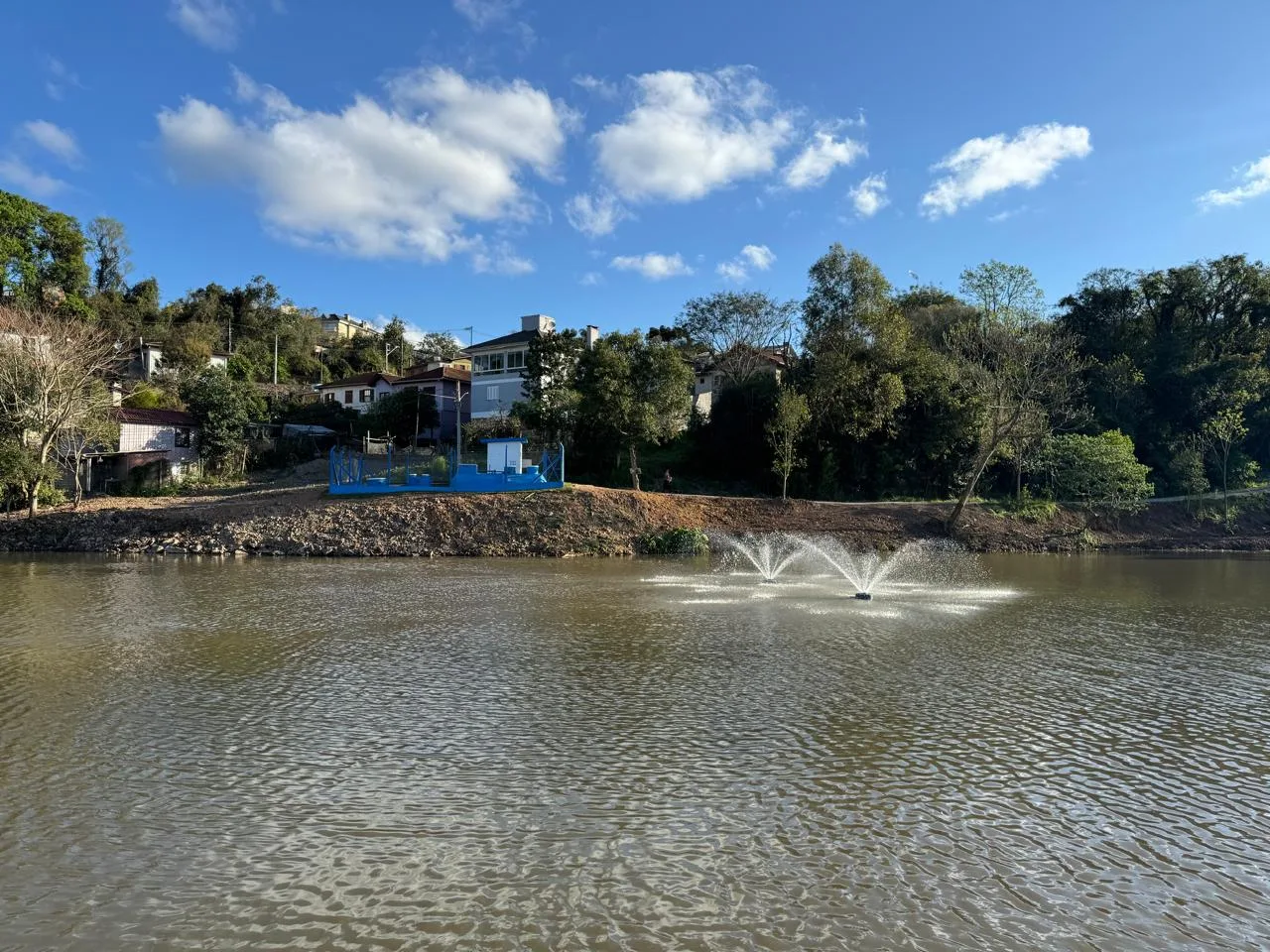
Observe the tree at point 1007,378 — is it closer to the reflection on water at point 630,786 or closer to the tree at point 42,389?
the reflection on water at point 630,786

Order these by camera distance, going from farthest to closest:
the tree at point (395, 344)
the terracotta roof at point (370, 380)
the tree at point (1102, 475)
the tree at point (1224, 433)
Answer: the tree at point (395, 344), the terracotta roof at point (370, 380), the tree at point (1224, 433), the tree at point (1102, 475)

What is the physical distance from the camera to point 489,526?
3547 cm

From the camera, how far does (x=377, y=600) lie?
2062 centimetres

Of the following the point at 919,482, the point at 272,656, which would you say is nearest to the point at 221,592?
the point at 272,656

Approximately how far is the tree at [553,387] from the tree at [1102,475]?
2827 centimetres

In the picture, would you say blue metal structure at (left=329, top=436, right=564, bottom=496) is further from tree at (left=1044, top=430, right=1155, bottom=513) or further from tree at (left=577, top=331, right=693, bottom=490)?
tree at (left=1044, top=430, right=1155, bottom=513)

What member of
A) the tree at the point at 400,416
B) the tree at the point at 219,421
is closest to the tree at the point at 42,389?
the tree at the point at 219,421

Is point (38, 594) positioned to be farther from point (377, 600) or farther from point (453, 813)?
point (453, 813)

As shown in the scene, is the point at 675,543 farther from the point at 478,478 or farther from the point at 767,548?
the point at 478,478

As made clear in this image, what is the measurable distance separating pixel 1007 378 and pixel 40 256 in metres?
76.9

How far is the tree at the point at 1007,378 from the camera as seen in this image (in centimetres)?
4078

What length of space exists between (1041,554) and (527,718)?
3476 cm

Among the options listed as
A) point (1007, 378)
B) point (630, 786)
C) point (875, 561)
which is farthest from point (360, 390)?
point (630, 786)

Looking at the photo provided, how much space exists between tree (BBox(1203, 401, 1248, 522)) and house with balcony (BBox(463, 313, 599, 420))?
42063 mm
